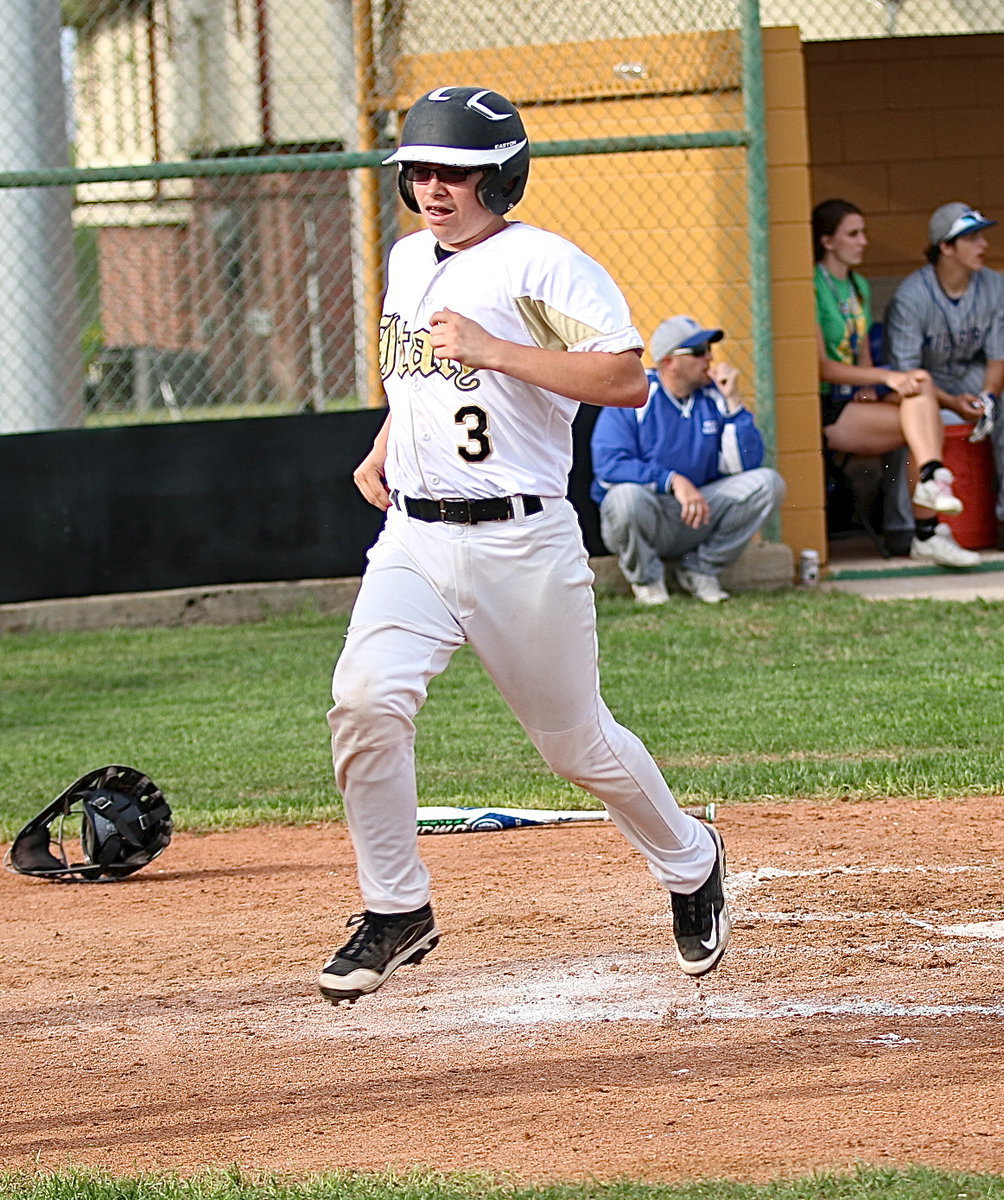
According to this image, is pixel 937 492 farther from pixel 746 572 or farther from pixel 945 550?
pixel 746 572

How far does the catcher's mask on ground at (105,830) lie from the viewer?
17.4ft

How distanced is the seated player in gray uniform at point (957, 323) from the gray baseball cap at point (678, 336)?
6.20 feet

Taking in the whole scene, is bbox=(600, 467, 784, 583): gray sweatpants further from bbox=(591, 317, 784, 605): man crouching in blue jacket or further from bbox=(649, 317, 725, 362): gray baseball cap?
bbox=(649, 317, 725, 362): gray baseball cap

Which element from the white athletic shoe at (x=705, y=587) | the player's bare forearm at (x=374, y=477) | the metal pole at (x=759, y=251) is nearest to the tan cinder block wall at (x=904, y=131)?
the metal pole at (x=759, y=251)

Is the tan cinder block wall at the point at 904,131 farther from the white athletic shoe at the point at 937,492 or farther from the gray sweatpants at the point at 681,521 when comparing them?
the gray sweatpants at the point at 681,521

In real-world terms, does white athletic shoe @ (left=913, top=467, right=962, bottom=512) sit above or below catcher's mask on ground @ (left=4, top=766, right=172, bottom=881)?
above

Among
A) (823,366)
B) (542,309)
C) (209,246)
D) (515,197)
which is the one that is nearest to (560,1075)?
(542,309)

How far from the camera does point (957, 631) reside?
836 centimetres

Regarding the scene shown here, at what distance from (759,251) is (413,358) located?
6456 millimetres

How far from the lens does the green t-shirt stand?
10.1 m

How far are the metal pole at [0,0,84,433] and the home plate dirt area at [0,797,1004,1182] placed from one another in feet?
16.0

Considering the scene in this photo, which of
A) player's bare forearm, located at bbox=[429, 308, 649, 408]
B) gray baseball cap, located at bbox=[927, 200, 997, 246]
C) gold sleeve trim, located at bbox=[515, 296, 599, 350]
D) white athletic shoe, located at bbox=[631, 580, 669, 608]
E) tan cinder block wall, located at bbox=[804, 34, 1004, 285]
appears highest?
tan cinder block wall, located at bbox=[804, 34, 1004, 285]

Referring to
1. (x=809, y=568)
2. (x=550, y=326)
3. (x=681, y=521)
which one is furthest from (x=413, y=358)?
(x=809, y=568)

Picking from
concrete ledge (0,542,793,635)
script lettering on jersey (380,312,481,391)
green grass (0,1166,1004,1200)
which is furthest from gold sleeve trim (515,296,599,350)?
concrete ledge (0,542,793,635)
